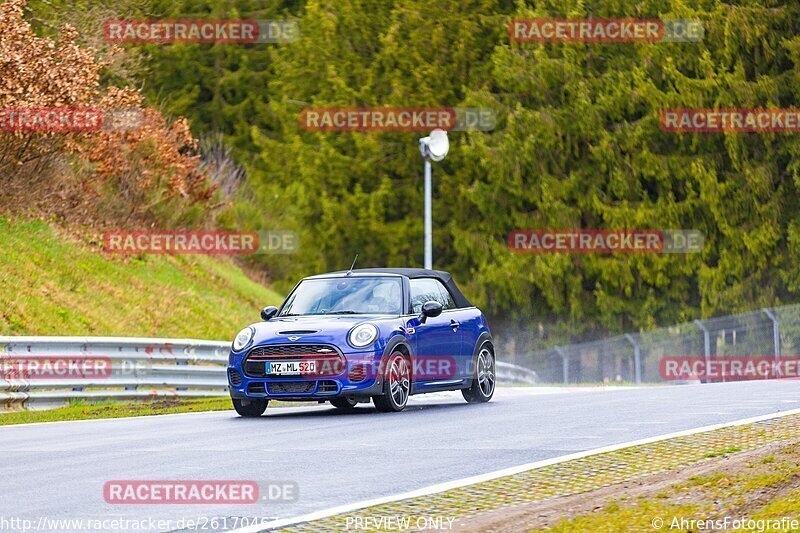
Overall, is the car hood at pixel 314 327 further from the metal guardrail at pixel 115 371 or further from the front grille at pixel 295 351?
the metal guardrail at pixel 115 371

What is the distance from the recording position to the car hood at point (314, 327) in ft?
53.4

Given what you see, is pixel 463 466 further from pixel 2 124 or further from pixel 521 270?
pixel 521 270

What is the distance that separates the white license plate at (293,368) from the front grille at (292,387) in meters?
0.12

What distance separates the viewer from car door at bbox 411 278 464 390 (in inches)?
685

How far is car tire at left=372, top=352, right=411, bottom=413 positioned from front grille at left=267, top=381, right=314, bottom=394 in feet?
2.85

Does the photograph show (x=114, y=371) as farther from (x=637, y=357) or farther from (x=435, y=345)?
(x=637, y=357)

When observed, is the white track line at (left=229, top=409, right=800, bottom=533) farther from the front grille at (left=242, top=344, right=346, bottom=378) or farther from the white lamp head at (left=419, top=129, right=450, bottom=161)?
the white lamp head at (left=419, top=129, right=450, bottom=161)

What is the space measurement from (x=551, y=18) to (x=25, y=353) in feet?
104

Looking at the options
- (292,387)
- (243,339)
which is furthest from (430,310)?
(243,339)

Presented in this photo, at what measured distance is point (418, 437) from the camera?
44.5 ft

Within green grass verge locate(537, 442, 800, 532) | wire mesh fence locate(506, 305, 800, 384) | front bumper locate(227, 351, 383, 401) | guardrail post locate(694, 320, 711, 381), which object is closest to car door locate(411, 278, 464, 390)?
front bumper locate(227, 351, 383, 401)

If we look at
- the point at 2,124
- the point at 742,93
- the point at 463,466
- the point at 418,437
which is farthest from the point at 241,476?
the point at 742,93

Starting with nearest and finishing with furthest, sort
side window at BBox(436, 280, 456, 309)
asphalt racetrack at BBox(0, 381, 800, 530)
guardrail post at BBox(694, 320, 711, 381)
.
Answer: asphalt racetrack at BBox(0, 381, 800, 530), side window at BBox(436, 280, 456, 309), guardrail post at BBox(694, 320, 711, 381)

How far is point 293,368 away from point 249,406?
40.4 inches
